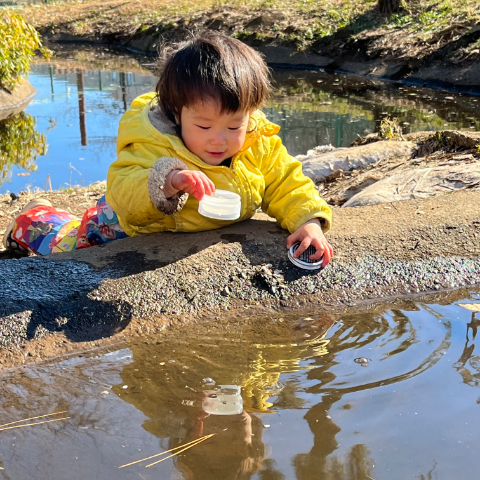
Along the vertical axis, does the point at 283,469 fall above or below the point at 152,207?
below

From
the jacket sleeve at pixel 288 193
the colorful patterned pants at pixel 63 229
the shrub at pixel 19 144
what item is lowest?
the shrub at pixel 19 144

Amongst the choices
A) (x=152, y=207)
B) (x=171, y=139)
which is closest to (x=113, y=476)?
(x=152, y=207)

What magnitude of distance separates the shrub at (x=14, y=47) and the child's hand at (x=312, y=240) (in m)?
9.02

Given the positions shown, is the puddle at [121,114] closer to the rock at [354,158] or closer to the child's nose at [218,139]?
the rock at [354,158]

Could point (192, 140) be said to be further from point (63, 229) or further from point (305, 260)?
point (63, 229)

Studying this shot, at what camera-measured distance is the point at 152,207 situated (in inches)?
117

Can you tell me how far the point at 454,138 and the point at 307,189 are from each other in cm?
324

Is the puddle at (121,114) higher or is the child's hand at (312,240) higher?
the child's hand at (312,240)

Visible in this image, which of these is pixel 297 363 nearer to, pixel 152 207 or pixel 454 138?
pixel 152 207

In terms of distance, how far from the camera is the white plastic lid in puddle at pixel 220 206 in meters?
2.73

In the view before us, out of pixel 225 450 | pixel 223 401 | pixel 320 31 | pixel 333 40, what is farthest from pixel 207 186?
pixel 320 31

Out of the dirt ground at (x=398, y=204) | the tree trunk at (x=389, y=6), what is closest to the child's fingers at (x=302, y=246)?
the dirt ground at (x=398, y=204)

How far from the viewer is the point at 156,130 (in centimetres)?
307

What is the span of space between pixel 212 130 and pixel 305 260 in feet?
2.57
